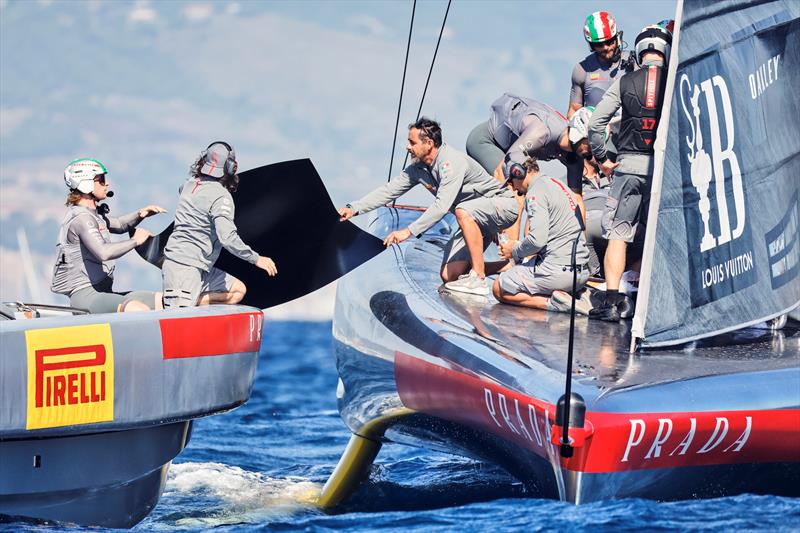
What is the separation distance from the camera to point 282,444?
11.3m

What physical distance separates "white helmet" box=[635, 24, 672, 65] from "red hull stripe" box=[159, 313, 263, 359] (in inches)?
97.9

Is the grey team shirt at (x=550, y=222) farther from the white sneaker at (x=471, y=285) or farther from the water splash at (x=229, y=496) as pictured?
the water splash at (x=229, y=496)

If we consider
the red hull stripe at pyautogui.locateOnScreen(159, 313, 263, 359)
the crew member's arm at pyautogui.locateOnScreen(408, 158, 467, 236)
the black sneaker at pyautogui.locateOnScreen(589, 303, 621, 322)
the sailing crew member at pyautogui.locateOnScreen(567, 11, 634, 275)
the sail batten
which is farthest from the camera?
the sailing crew member at pyautogui.locateOnScreen(567, 11, 634, 275)

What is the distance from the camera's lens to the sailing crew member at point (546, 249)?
23.1 ft

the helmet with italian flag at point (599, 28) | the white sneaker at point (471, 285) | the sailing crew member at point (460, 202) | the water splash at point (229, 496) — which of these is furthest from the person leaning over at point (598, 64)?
the water splash at point (229, 496)

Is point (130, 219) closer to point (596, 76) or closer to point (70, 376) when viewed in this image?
point (70, 376)

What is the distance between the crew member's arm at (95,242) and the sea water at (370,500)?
4.60 feet

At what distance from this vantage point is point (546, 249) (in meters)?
7.18

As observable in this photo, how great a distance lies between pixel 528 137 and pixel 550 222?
3.44 feet

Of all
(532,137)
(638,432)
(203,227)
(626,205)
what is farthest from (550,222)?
(638,432)

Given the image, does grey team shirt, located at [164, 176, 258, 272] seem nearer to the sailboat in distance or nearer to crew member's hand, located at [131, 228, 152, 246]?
crew member's hand, located at [131, 228, 152, 246]

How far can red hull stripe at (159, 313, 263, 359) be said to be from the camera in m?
6.26

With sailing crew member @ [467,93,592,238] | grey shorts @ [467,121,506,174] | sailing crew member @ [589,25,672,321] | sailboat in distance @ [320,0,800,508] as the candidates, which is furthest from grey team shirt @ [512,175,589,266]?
grey shorts @ [467,121,506,174]

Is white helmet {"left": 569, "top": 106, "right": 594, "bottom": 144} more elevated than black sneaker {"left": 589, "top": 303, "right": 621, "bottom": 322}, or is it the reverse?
white helmet {"left": 569, "top": 106, "right": 594, "bottom": 144}
